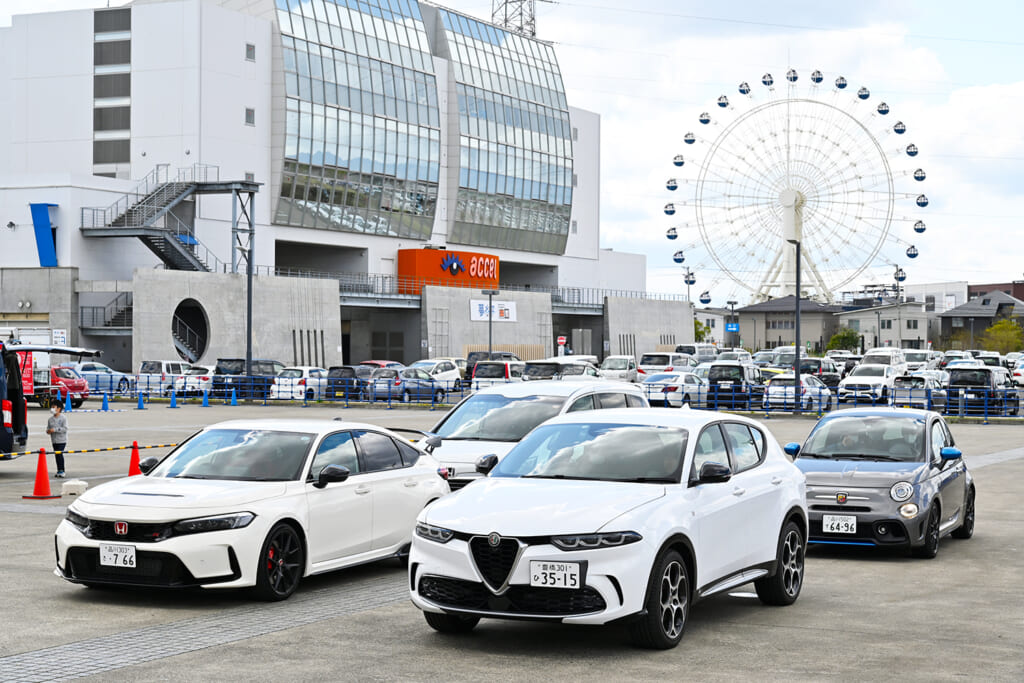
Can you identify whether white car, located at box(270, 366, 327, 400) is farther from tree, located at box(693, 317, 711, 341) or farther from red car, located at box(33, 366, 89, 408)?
tree, located at box(693, 317, 711, 341)

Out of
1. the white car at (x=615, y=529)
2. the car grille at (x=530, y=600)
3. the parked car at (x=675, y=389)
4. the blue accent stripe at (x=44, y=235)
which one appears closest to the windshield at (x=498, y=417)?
the white car at (x=615, y=529)

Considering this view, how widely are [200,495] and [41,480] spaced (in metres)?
8.22

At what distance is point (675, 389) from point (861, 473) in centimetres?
2930

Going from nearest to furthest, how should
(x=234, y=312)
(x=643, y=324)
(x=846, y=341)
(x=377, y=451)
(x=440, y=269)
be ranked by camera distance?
(x=377, y=451), (x=234, y=312), (x=440, y=269), (x=643, y=324), (x=846, y=341)

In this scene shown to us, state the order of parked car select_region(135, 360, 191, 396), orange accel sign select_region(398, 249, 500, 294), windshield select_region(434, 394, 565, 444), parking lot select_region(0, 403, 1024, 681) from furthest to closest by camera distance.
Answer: orange accel sign select_region(398, 249, 500, 294) → parked car select_region(135, 360, 191, 396) → windshield select_region(434, 394, 565, 444) → parking lot select_region(0, 403, 1024, 681)

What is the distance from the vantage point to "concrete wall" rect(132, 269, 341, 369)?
6059cm

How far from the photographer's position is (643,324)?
104 meters

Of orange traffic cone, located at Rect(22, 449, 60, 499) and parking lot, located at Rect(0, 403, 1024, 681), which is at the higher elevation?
orange traffic cone, located at Rect(22, 449, 60, 499)

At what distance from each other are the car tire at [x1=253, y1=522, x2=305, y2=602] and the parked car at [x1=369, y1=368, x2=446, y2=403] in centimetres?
3596

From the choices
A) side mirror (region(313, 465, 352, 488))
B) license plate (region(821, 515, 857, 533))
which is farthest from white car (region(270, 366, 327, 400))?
side mirror (region(313, 465, 352, 488))

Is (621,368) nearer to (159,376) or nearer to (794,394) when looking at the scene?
(794,394)

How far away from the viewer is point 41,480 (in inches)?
676

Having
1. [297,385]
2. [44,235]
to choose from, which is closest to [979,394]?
[297,385]

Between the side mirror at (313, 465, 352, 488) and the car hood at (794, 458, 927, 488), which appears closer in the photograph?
the side mirror at (313, 465, 352, 488)
